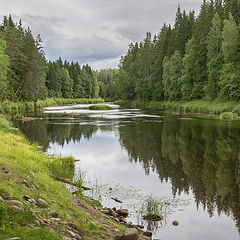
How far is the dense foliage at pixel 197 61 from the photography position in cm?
4822

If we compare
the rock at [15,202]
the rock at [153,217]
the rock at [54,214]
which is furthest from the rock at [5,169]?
the rock at [153,217]

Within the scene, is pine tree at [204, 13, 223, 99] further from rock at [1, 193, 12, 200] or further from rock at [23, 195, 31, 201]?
rock at [1, 193, 12, 200]

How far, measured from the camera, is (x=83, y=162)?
16.5 metres

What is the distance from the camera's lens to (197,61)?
2346 inches

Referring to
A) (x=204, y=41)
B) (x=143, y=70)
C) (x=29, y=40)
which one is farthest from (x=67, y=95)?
(x=204, y=41)

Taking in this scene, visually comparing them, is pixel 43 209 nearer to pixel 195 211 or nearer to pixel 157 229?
pixel 157 229

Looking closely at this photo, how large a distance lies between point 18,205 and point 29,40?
217 ft

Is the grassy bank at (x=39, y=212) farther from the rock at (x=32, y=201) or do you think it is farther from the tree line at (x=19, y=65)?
the tree line at (x=19, y=65)

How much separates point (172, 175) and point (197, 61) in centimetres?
5086

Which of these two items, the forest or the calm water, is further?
the forest

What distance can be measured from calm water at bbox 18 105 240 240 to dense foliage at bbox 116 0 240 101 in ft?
89.6

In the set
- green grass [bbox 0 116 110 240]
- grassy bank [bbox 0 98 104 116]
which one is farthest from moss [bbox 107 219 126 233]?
grassy bank [bbox 0 98 104 116]

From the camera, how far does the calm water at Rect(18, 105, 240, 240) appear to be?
27.9 ft

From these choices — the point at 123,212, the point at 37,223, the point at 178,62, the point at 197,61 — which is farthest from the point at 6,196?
the point at 178,62
